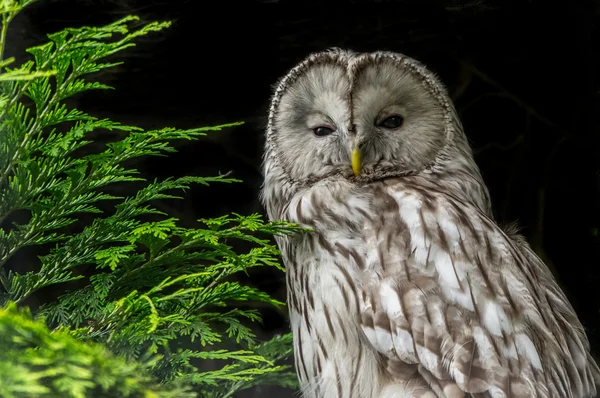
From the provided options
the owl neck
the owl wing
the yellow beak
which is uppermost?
the yellow beak

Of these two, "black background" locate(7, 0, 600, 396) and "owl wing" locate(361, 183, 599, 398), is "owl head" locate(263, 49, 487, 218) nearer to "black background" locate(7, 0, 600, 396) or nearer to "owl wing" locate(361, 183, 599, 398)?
"owl wing" locate(361, 183, 599, 398)

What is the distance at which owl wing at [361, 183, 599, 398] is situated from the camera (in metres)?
1.06

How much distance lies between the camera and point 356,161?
4.13ft

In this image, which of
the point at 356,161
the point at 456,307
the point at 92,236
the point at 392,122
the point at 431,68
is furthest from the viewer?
the point at 431,68

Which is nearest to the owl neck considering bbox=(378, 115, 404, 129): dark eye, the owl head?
the owl head

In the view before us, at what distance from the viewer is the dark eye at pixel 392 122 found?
4.44 feet

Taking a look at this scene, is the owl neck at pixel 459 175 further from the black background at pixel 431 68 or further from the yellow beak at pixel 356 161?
the black background at pixel 431 68

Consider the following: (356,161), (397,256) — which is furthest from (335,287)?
(356,161)

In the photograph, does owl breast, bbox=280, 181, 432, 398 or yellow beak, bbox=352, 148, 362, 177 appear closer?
owl breast, bbox=280, 181, 432, 398

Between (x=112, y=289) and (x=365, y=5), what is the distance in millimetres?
1126

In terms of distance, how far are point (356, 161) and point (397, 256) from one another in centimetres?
22

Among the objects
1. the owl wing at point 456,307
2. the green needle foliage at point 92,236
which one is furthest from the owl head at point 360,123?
the green needle foliage at point 92,236

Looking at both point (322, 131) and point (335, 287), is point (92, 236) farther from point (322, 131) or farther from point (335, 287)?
point (322, 131)

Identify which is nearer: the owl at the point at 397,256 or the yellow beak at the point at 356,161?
the owl at the point at 397,256
